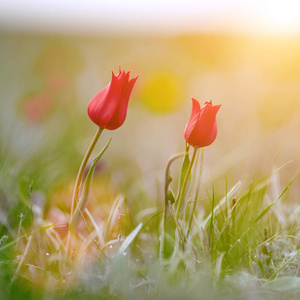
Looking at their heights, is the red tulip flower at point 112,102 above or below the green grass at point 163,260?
above

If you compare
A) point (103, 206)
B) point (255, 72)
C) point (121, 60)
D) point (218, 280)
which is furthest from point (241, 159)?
point (121, 60)

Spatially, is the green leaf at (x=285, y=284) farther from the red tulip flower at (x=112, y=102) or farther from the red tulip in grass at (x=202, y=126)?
the red tulip flower at (x=112, y=102)

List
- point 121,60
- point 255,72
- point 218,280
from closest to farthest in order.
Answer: point 218,280 → point 255,72 → point 121,60

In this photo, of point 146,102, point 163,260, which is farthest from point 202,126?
point 146,102

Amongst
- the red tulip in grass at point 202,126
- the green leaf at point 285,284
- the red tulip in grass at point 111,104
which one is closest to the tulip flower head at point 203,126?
the red tulip in grass at point 202,126

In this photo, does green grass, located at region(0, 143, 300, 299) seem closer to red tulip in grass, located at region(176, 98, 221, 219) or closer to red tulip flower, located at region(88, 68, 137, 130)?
red tulip in grass, located at region(176, 98, 221, 219)

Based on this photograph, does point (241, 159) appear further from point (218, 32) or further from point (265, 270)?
point (218, 32)
